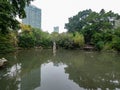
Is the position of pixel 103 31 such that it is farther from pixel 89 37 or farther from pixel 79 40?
pixel 79 40

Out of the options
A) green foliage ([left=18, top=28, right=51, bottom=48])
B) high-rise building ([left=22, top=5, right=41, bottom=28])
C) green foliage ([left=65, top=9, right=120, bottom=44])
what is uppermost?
A: high-rise building ([left=22, top=5, right=41, bottom=28])

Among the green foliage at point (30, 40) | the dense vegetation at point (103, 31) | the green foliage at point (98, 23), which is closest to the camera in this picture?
the dense vegetation at point (103, 31)

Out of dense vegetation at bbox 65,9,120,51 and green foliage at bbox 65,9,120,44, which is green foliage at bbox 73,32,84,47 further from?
green foliage at bbox 65,9,120,44

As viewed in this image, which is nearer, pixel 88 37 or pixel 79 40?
pixel 79 40

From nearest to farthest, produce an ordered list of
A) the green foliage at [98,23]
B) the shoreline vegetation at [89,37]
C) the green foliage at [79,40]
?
the shoreline vegetation at [89,37], the green foliage at [79,40], the green foliage at [98,23]

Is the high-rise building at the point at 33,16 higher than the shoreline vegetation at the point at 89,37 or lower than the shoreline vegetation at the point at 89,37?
higher

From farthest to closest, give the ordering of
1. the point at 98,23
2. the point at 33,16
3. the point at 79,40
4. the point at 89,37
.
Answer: the point at 33,16 < the point at 89,37 < the point at 98,23 < the point at 79,40

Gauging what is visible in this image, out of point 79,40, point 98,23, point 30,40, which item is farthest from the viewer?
point 98,23

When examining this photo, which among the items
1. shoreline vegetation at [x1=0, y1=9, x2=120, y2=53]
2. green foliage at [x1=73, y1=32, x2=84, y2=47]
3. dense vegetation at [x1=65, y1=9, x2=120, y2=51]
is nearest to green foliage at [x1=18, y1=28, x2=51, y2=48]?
shoreline vegetation at [x1=0, y1=9, x2=120, y2=53]

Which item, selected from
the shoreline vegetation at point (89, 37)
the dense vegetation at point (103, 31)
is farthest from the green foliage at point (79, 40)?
the dense vegetation at point (103, 31)

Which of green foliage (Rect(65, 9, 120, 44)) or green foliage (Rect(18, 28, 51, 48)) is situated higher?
green foliage (Rect(65, 9, 120, 44))

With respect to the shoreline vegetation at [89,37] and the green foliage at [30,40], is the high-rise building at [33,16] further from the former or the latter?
the green foliage at [30,40]

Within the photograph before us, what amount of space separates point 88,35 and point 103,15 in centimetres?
475

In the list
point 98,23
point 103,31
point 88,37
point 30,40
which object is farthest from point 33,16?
point 103,31
